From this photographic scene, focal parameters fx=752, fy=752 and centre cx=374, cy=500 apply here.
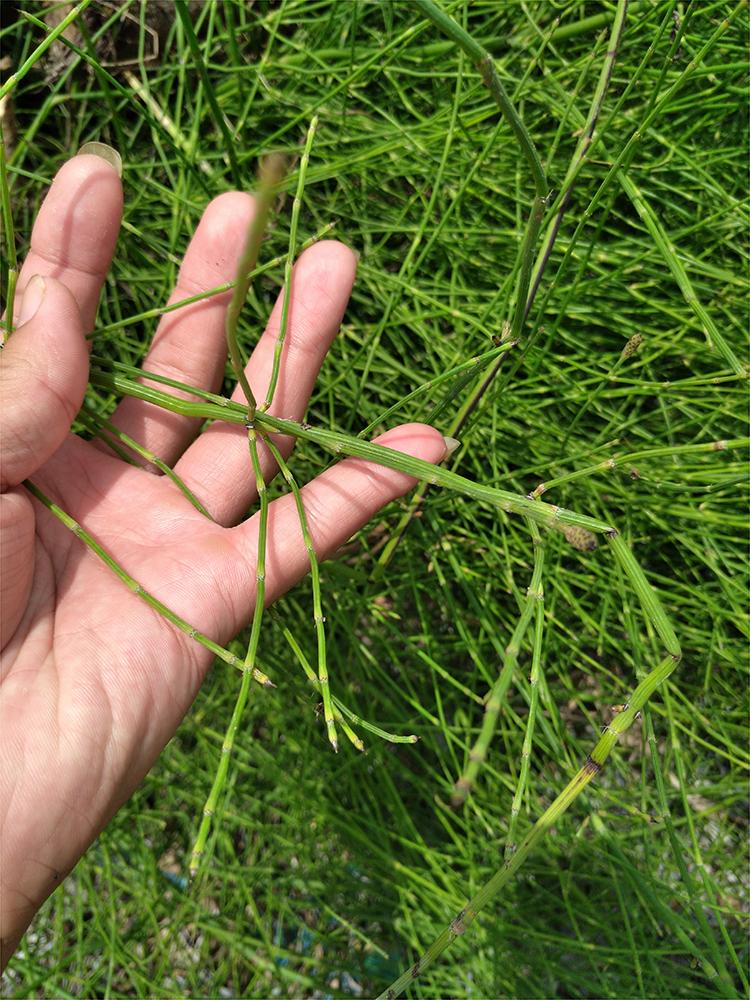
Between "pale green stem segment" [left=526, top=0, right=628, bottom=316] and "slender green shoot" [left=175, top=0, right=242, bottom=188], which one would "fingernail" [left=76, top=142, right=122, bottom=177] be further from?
"pale green stem segment" [left=526, top=0, right=628, bottom=316]

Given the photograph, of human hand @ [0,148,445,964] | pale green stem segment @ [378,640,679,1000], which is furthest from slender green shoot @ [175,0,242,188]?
pale green stem segment @ [378,640,679,1000]

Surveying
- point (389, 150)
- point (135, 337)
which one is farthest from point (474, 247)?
point (135, 337)

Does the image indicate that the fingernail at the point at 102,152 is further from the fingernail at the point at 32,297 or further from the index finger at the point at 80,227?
the fingernail at the point at 32,297

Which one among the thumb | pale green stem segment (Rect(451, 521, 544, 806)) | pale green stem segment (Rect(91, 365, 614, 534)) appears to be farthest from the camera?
the thumb

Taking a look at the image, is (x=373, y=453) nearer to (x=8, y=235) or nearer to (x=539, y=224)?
(x=539, y=224)

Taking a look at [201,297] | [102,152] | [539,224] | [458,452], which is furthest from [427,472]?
[102,152]

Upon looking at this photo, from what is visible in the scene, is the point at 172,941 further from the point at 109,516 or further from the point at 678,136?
the point at 678,136
